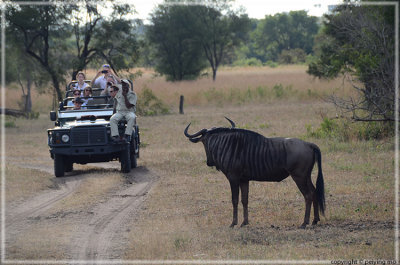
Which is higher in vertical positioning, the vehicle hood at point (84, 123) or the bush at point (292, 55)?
the bush at point (292, 55)

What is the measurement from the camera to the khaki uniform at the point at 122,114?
13086 mm

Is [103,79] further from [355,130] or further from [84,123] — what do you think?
[355,130]

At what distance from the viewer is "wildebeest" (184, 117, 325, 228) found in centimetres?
830

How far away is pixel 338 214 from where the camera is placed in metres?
9.00

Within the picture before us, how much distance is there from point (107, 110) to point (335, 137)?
6946mm

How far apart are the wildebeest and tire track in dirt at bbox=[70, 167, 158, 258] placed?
5.32 ft

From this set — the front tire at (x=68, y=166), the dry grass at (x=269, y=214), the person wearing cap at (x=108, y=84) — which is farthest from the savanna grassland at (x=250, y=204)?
the person wearing cap at (x=108, y=84)

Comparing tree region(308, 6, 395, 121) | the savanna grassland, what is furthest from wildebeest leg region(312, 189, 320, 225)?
tree region(308, 6, 395, 121)

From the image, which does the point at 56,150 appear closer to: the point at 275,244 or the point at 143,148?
the point at 143,148

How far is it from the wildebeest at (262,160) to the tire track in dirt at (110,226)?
1623 millimetres

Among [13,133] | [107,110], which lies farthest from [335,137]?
[13,133]

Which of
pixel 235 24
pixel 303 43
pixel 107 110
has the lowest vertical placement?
pixel 107 110

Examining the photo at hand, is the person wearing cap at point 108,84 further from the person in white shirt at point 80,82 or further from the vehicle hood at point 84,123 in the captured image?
the vehicle hood at point 84,123

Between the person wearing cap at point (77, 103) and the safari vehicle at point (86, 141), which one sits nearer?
the safari vehicle at point (86, 141)
